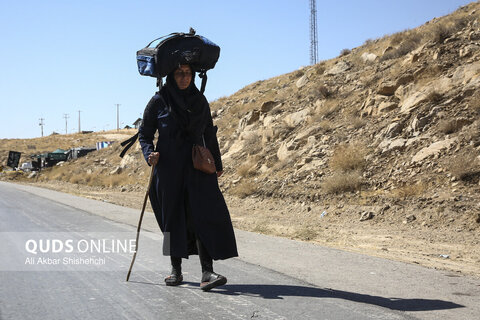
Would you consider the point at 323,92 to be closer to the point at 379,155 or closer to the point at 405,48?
the point at 405,48

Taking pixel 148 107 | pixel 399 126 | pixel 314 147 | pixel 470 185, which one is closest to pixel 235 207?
pixel 314 147

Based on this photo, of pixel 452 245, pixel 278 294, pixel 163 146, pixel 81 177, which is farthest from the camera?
pixel 81 177

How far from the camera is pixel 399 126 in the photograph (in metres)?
17.6

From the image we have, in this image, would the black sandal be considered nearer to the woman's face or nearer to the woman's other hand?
the woman's other hand

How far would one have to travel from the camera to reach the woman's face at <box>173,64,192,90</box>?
5.73m

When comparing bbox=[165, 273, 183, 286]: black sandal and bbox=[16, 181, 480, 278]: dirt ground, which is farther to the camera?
bbox=[16, 181, 480, 278]: dirt ground

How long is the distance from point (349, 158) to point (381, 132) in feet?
6.05

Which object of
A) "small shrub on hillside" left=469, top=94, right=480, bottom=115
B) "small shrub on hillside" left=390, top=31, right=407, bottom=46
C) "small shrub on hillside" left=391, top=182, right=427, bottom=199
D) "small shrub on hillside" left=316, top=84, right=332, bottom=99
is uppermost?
"small shrub on hillside" left=390, top=31, right=407, bottom=46

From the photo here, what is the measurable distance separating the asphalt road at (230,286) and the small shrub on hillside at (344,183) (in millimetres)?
6918

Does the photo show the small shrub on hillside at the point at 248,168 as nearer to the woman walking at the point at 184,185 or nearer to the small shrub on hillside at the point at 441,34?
the small shrub on hillside at the point at 441,34

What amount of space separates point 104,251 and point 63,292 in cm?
260

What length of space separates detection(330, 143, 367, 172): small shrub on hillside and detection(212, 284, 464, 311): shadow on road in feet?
37.6

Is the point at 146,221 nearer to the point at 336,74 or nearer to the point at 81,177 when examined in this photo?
the point at 336,74

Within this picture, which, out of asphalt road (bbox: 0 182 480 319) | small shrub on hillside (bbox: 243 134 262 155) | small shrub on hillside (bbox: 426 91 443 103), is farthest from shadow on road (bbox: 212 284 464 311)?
small shrub on hillside (bbox: 243 134 262 155)
